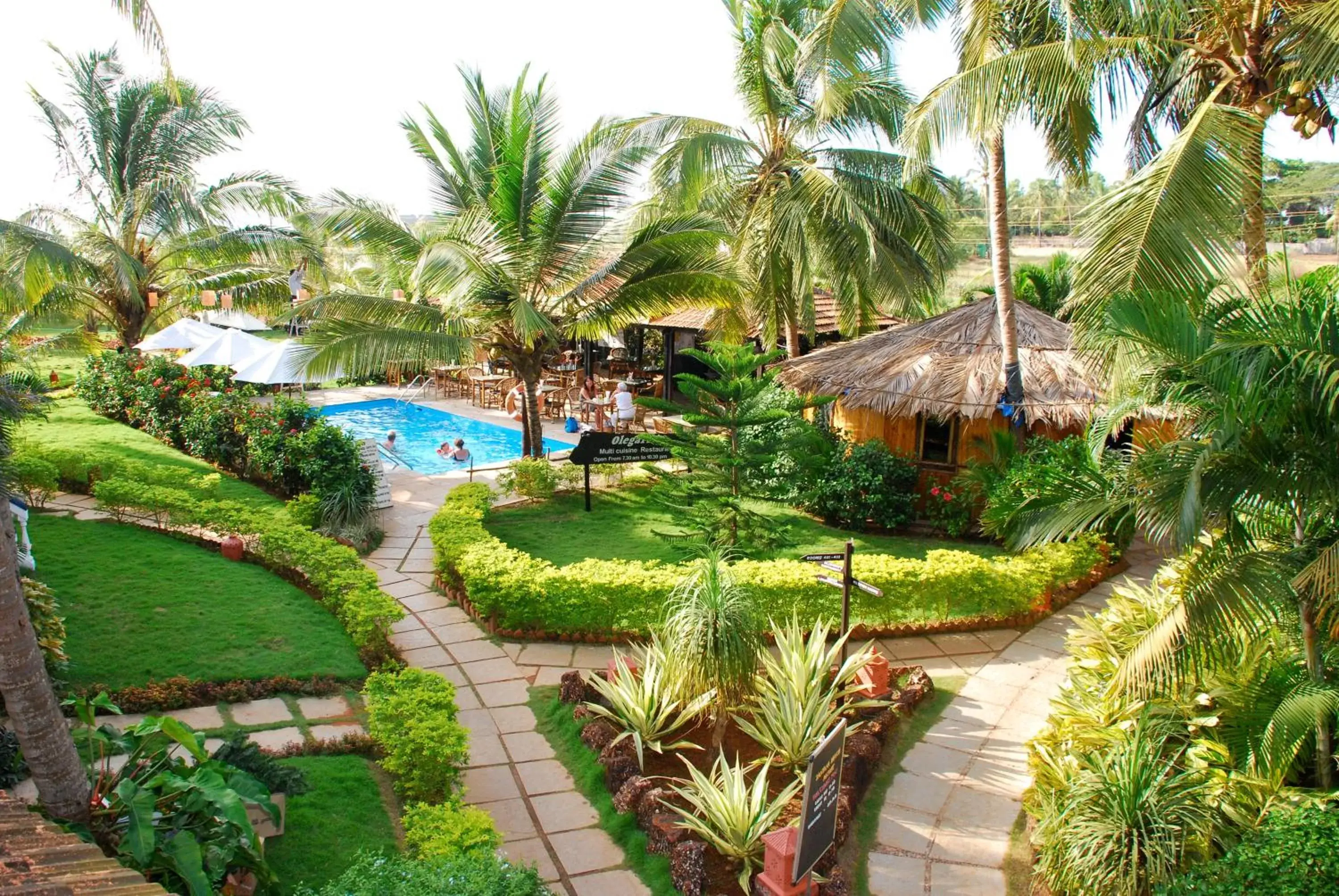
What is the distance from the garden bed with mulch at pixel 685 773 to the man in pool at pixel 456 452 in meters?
9.34

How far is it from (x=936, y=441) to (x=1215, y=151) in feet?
24.5

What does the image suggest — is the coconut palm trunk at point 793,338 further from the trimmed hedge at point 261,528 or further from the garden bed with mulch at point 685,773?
the garden bed with mulch at point 685,773

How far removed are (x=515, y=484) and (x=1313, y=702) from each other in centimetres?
1037

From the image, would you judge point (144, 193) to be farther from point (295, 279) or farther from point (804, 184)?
point (804, 184)

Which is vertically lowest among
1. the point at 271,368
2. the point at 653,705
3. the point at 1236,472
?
the point at 653,705

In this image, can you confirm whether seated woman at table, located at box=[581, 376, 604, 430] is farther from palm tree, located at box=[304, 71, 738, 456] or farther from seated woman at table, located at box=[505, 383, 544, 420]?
palm tree, located at box=[304, 71, 738, 456]

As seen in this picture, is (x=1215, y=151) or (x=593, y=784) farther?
(x=593, y=784)

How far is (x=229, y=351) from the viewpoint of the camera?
17469 mm

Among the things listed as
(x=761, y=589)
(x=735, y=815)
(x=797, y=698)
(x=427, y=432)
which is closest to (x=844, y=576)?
(x=797, y=698)

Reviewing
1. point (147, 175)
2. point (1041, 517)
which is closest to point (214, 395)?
point (147, 175)

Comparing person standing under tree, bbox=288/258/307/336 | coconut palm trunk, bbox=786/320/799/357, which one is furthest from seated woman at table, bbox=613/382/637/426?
person standing under tree, bbox=288/258/307/336

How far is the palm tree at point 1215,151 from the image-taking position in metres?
5.62

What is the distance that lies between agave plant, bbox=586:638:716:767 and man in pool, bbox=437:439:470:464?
9679 millimetres

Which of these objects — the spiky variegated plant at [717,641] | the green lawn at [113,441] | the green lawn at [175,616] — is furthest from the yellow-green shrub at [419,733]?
the green lawn at [113,441]
